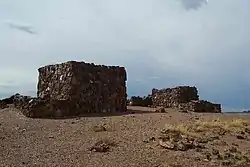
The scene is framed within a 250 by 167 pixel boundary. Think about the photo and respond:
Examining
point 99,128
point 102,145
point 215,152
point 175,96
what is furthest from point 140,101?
point 102,145

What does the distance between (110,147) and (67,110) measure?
275 inches

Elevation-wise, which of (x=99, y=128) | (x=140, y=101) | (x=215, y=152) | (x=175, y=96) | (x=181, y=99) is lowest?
(x=215, y=152)

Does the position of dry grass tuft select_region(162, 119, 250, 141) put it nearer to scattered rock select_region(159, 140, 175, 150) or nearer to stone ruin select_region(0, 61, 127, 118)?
scattered rock select_region(159, 140, 175, 150)

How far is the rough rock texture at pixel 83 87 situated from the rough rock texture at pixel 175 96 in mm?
7178

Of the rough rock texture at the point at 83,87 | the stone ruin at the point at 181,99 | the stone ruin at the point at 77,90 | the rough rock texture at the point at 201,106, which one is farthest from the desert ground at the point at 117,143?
the stone ruin at the point at 181,99

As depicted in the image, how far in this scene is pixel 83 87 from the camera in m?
21.0

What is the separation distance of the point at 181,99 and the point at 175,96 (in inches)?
23.0

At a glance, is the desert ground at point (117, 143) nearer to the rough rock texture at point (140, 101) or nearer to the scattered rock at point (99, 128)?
the scattered rock at point (99, 128)

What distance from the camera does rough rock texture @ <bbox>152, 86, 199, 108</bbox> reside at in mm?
29219

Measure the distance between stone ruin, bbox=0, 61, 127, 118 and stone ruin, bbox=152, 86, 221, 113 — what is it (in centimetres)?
583

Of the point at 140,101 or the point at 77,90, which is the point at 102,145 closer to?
the point at 77,90

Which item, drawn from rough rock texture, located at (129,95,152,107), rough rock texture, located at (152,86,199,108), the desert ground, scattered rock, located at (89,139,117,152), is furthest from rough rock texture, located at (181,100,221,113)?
scattered rock, located at (89,139,117,152)

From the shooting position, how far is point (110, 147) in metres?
12.9

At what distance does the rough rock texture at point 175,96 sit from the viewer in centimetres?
2922
